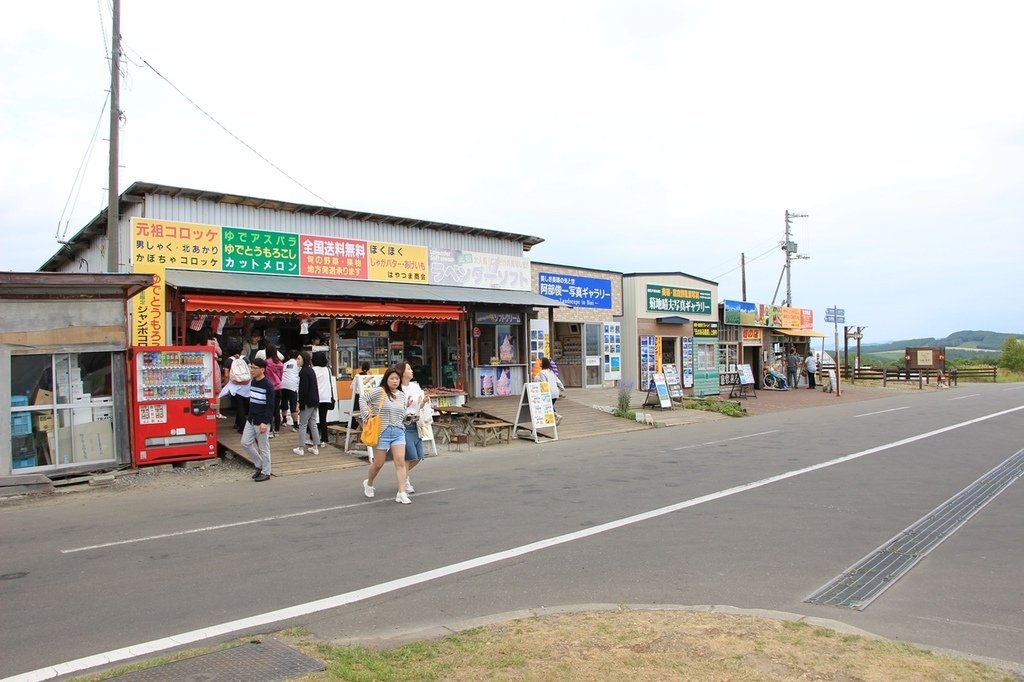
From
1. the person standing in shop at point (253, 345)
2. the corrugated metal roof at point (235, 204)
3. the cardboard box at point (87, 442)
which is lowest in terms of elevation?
the cardboard box at point (87, 442)

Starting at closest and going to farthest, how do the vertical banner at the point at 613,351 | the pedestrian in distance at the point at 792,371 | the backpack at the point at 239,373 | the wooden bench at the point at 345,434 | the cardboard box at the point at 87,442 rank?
1. the cardboard box at the point at 87,442
2. the backpack at the point at 239,373
3. the wooden bench at the point at 345,434
4. the vertical banner at the point at 613,351
5. the pedestrian in distance at the point at 792,371

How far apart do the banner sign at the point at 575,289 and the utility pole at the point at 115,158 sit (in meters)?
13.4

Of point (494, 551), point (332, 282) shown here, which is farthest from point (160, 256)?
point (494, 551)

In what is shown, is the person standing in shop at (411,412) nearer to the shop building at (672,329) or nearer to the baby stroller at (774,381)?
the shop building at (672,329)

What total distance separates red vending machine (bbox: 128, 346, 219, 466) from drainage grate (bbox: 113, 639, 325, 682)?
9100mm

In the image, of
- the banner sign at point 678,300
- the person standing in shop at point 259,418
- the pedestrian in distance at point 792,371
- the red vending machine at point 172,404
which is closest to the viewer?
the person standing in shop at point 259,418

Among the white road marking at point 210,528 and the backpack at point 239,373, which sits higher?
the backpack at point 239,373

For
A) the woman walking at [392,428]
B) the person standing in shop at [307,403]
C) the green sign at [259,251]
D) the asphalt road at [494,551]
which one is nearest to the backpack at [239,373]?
the person standing in shop at [307,403]

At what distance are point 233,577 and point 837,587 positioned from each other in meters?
4.87

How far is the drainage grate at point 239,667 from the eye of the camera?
407 cm

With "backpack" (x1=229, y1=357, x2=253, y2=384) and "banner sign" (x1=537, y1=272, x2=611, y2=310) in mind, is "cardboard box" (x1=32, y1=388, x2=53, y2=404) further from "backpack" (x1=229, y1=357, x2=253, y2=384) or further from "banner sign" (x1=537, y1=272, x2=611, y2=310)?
"banner sign" (x1=537, y1=272, x2=611, y2=310)

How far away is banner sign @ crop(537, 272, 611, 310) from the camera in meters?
25.6

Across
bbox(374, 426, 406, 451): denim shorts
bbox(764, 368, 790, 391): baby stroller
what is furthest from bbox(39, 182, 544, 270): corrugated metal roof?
bbox(764, 368, 790, 391): baby stroller

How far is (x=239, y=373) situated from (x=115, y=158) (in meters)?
5.73
